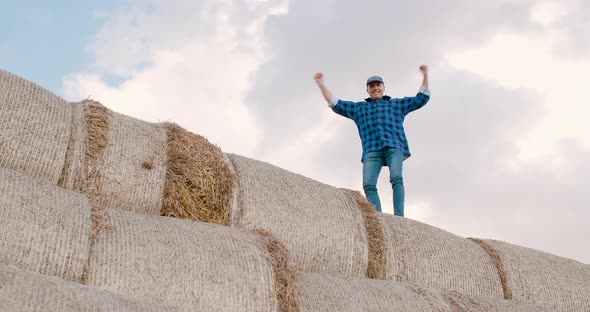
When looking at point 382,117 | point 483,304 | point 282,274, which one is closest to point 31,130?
point 282,274

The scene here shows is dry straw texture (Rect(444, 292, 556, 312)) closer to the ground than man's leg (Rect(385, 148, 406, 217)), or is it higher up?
closer to the ground

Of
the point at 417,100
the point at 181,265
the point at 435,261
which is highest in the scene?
the point at 417,100

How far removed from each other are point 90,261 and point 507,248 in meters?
3.25

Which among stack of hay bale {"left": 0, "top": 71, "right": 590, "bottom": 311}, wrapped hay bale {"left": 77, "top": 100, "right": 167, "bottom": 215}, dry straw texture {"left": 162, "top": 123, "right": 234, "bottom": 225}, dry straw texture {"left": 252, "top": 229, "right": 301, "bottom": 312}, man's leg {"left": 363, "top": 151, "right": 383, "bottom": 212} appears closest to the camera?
stack of hay bale {"left": 0, "top": 71, "right": 590, "bottom": 311}

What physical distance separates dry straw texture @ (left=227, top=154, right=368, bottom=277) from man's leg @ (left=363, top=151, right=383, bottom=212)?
942 millimetres

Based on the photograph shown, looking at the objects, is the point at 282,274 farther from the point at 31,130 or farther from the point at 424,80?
the point at 424,80

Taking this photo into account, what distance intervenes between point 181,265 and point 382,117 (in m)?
3.06

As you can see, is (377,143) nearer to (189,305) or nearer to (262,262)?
(262,262)

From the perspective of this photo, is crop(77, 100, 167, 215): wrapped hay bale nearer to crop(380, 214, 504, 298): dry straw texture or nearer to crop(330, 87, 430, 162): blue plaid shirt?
crop(380, 214, 504, 298): dry straw texture

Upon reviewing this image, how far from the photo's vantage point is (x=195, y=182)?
4711 millimetres

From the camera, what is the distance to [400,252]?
524 centimetres

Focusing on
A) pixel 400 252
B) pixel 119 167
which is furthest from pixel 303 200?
pixel 119 167

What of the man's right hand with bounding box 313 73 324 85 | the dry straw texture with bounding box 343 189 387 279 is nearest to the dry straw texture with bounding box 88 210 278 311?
the dry straw texture with bounding box 343 189 387 279

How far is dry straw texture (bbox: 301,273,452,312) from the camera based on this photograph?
4270 millimetres
